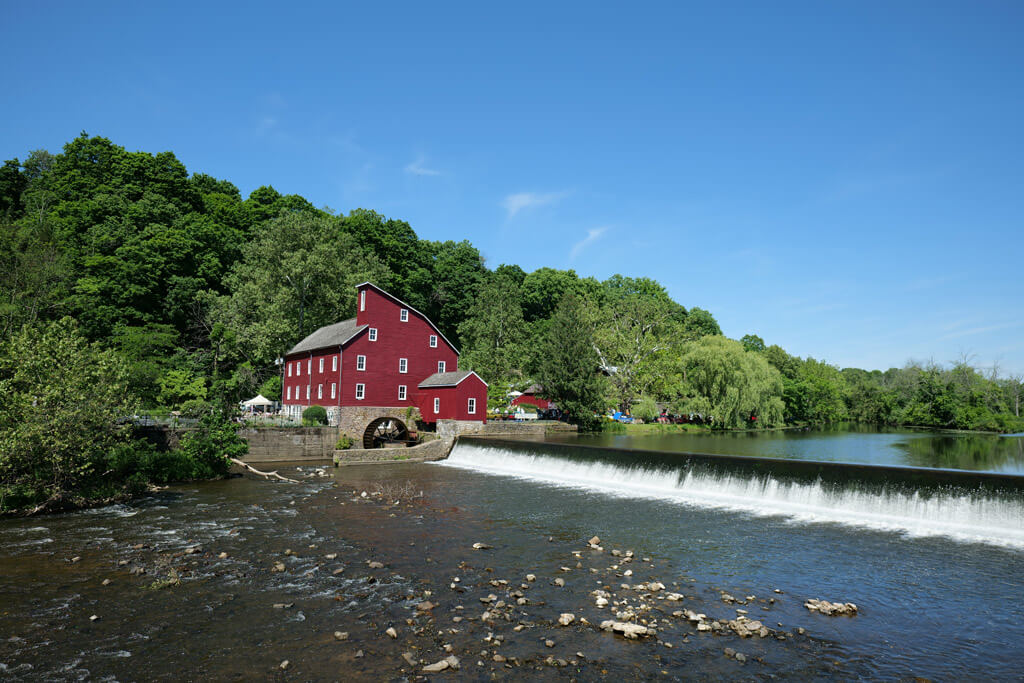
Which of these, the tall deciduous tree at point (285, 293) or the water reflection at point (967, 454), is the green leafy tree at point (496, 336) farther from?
the water reflection at point (967, 454)

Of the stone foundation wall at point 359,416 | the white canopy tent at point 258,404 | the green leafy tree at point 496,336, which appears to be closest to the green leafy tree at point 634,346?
the green leafy tree at point 496,336

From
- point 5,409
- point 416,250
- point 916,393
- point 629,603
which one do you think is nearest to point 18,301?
point 5,409

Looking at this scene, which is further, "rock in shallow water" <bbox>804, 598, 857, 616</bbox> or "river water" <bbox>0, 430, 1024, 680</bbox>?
"rock in shallow water" <bbox>804, 598, 857, 616</bbox>

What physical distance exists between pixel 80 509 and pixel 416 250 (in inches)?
2763

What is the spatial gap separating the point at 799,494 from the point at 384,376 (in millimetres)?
31495

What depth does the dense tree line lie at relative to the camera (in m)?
54.3

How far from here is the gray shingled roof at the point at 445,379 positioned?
1667 inches

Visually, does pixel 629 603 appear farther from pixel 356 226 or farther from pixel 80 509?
pixel 356 226

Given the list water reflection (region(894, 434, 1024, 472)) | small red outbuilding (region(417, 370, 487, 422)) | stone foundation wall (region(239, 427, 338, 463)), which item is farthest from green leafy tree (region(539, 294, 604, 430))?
water reflection (region(894, 434, 1024, 472))

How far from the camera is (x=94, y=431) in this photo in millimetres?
19609

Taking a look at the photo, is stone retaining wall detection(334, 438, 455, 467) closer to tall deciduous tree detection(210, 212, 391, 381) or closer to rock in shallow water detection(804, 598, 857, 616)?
tall deciduous tree detection(210, 212, 391, 381)

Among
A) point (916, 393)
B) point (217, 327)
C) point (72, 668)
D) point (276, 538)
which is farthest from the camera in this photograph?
point (916, 393)

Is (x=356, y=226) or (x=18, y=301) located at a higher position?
(x=356, y=226)

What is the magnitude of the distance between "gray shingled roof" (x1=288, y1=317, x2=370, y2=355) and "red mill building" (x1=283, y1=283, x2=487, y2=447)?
127 millimetres
